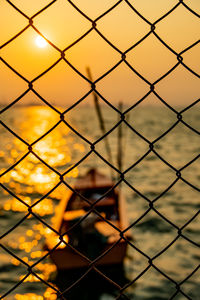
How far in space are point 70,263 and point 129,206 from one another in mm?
7617

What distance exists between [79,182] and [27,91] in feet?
40.0

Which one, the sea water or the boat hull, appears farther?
the boat hull

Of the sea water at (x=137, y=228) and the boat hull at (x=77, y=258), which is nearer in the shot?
the sea water at (x=137, y=228)

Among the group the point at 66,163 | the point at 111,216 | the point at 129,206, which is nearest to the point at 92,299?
the point at 111,216

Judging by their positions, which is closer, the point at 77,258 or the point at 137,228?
the point at 77,258

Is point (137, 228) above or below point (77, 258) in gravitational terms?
below

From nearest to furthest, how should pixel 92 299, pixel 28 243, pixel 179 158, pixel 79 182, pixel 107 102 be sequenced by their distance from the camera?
pixel 107 102 < pixel 92 299 < pixel 28 243 < pixel 79 182 < pixel 179 158

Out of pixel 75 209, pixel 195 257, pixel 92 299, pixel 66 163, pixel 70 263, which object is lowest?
Answer: pixel 195 257

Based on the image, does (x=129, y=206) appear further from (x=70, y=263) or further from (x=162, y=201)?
(x=70, y=263)

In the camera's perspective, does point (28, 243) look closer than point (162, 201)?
Yes

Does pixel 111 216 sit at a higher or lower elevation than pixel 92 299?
higher

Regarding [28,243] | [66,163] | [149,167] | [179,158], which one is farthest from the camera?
[179,158]

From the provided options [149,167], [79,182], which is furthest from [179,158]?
[79,182]

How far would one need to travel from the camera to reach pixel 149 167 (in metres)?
26.8
